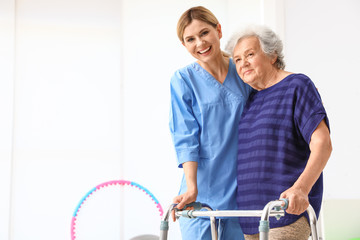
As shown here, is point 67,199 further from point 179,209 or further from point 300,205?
point 300,205

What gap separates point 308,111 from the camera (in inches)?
66.6

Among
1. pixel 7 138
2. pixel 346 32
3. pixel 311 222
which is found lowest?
pixel 311 222

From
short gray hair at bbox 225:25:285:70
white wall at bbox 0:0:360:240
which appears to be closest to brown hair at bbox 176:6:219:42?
short gray hair at bbox 225:25:285:70

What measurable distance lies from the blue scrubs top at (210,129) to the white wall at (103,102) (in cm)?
169

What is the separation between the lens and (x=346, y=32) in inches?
153

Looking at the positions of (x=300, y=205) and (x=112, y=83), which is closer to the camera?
(x=300, y=205)

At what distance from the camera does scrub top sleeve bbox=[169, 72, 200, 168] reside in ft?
6.41

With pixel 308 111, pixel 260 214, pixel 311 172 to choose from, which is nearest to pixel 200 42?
pixel 308 111

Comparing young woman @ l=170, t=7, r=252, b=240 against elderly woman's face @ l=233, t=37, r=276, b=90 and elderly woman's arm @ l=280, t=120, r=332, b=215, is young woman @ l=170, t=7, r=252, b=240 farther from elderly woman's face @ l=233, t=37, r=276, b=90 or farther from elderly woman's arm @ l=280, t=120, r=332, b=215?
elderly woman's arm @ l=280, t=120, r=332, b=215

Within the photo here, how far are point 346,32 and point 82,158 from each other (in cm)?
226

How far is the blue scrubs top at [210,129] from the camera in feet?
6.41

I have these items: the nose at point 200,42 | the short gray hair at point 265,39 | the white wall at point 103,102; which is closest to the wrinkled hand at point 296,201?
the short gray hair at point 265,39

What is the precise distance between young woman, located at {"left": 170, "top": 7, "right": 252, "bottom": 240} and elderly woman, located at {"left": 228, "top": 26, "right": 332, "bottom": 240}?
8cm

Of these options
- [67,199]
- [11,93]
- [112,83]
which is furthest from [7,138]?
[112,83]
